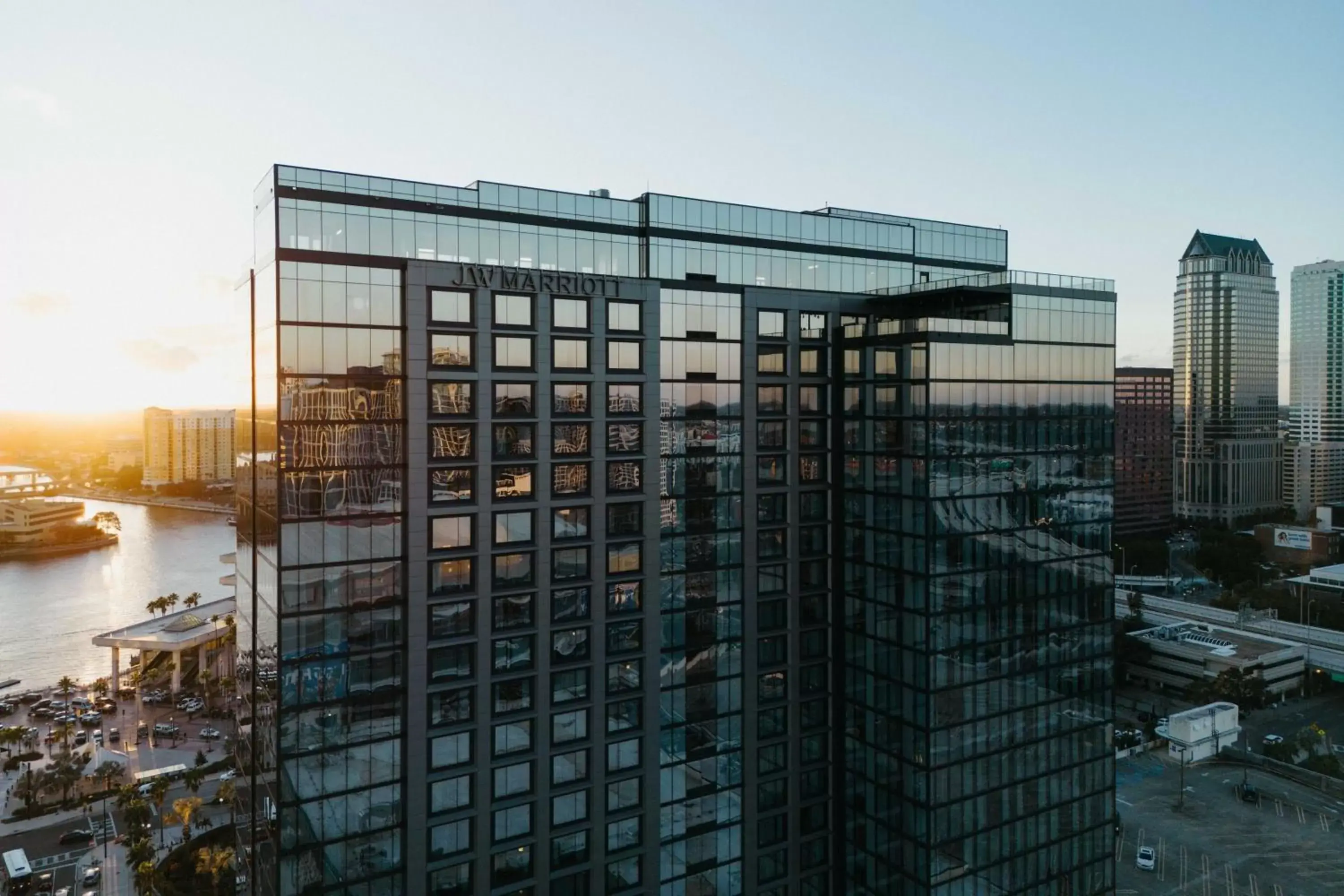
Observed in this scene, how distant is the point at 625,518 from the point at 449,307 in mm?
14545

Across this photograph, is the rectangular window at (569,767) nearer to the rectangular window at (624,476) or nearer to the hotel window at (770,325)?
the rectangular window at (624,476)

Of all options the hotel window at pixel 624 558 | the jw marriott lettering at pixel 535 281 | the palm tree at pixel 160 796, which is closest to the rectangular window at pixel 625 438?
the hotel window at pixel 624 558

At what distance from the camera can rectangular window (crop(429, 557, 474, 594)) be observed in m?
41.9

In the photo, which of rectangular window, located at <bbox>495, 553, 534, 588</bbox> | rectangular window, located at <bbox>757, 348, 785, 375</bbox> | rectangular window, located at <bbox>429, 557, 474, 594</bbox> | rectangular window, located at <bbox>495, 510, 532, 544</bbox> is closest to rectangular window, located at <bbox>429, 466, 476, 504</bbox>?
rectangular window, located at <bbox>495, 510, 532, 544</bbox>

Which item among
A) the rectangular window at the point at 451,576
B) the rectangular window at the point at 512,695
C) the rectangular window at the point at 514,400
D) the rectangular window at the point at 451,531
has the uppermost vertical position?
the rectangular window at the point at 514,400

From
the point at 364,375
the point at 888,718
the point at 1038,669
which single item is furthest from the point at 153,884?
the point at 1038,669

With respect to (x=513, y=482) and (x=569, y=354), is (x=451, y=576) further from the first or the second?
(x=569, y=354)

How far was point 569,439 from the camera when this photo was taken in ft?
149

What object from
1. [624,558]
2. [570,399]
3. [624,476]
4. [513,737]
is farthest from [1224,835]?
[570,399]

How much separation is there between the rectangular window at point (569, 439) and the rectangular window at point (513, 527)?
11.8 feet

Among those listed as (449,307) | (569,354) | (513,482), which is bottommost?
(513,482)

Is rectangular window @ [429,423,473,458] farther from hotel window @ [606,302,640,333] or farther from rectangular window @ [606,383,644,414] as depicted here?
hotel window @ [606,302,640,333]

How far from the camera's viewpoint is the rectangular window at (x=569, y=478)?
44.9 metres

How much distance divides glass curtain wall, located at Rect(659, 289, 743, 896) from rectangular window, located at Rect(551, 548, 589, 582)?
4.74 m
